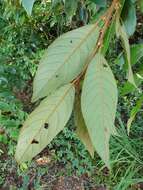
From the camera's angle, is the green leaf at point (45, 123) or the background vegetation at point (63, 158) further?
the background vegetation at point (63, 158)

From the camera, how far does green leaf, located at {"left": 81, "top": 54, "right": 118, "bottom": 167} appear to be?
0.44 metres

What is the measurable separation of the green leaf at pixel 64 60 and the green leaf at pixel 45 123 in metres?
0.01

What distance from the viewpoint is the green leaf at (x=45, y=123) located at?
18.3 inches

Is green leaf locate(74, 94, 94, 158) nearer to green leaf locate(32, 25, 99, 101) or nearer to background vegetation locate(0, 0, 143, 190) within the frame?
green leaf locate(32, 25, 99, 101)

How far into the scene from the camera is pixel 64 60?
19.0 inches

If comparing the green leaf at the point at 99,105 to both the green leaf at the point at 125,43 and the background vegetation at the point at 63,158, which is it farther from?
the background vegetation at the point at 63,158

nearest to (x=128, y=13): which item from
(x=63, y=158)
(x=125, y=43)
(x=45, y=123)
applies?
(x=125, y=43)

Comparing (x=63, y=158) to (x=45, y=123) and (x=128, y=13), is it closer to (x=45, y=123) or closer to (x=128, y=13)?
(x=128, y=13)

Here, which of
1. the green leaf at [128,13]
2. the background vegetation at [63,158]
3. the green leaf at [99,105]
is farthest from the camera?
the background vegetation at [63,158]

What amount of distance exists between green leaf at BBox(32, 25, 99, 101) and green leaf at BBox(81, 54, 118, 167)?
2cm

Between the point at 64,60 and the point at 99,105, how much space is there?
0.23 feet

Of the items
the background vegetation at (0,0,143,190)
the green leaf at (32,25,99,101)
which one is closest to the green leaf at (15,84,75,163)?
the green leaf at (32,25,99,101)

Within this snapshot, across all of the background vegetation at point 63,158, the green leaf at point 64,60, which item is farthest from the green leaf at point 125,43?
the background vegetation at point 63,158

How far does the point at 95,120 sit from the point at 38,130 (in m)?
0.07
